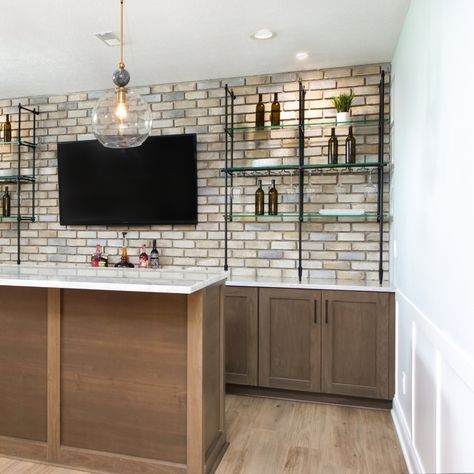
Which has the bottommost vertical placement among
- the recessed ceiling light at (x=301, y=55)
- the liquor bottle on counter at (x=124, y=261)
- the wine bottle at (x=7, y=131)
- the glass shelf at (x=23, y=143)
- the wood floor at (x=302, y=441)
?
the wood floor at (x=302, y=441)

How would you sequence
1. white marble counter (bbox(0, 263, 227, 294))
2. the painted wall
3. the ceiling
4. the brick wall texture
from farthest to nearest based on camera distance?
the brick wall texture, the ceiling, white marble counter (bbox(0, 263, 227, 294)), the painted wall

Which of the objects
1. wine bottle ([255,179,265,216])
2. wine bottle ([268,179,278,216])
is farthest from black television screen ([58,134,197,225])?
wine bottle ([268,179,278,216])

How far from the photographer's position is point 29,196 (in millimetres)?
4484

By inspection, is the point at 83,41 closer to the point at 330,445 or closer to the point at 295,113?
the point at 295,113

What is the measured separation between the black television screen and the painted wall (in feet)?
6.49

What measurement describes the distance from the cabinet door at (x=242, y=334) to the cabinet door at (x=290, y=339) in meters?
0.06

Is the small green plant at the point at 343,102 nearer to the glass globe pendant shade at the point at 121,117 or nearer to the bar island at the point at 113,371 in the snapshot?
the glass globe pendant shade at the point at 121,117

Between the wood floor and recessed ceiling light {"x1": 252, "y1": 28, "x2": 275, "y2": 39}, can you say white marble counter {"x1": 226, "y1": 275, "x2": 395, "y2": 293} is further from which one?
recessed ceiling light {"x1": 252, "y1": 28, "x2": 275, "y2": 39}

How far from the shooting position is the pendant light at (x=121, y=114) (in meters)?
2.27

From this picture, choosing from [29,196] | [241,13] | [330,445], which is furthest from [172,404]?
[29,196]

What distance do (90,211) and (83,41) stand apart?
5.42 feet

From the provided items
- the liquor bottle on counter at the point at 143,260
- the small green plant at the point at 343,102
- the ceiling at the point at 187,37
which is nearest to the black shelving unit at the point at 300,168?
the small green plant at the point at 343,102

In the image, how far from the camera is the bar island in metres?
2.10

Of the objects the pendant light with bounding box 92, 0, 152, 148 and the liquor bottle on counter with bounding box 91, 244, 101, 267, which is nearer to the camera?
the pendant light with bounding box 92, 0, 152, 148
